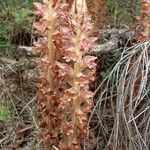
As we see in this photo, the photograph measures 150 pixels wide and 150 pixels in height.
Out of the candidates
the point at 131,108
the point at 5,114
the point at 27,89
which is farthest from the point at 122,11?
the point at 131,108

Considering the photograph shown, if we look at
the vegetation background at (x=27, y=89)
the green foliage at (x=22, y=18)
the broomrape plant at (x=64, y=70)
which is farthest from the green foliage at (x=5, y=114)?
the green foliage at (x=22, y=18)

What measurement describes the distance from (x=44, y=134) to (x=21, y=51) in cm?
114

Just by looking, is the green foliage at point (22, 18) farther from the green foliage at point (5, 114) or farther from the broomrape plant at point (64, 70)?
the broomrape plant at point (64, 70)

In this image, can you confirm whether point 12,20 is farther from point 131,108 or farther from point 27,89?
point 131,108

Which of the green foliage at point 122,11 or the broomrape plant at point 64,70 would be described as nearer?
the broomrape plant at point 64,70

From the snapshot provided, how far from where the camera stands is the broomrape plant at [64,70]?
6.67 feet

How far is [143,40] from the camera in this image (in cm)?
268

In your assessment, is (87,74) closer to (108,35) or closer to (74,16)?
(74,16)

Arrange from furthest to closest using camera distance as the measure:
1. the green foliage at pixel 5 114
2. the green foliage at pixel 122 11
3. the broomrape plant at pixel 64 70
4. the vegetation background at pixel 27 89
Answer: the green foliage at pixel 122 11 < the green foliage at pixel 5 114 < the vegetation background at pixel 27 89 < the broomrape plant at pixel 64 70

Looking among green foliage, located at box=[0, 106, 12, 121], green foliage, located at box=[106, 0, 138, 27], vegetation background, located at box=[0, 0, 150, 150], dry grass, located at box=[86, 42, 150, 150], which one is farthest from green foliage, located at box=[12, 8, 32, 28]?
dry grass, located at box=[86, 42, 150, 150]

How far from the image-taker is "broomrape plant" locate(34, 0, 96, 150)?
6.67ft

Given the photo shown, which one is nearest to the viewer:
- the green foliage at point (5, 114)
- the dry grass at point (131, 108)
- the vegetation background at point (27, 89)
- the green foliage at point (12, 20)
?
the dry grass at point (131, 108)

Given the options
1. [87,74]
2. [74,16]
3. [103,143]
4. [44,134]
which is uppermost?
A: [74,16]

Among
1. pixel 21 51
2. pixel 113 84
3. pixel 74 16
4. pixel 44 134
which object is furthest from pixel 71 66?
pixel 21 51
